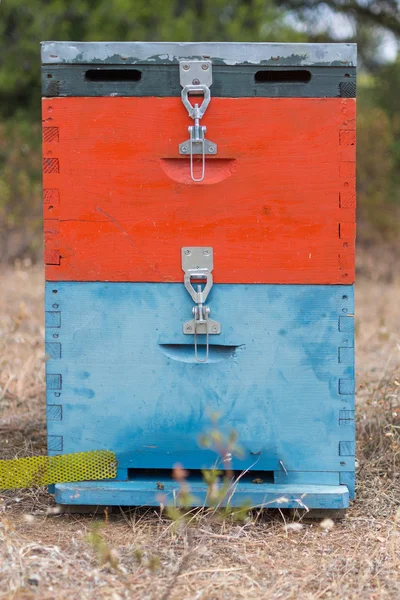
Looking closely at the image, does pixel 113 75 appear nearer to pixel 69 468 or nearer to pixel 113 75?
pixel 113 75

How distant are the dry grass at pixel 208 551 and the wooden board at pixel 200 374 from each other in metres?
0.21

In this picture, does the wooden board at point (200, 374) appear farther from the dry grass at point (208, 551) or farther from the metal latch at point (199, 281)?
the dry grass at point (208, 551)

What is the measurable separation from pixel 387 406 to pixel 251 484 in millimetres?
1141

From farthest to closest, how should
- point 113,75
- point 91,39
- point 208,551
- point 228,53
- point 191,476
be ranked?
point 91,39 → point 191,476 → point 113,75 → point 228,53 → point 208,551

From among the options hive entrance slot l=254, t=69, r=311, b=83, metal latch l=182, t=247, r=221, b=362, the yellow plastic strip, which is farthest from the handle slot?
the yellow plastic strip

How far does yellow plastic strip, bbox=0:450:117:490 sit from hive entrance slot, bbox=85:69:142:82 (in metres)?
1.29

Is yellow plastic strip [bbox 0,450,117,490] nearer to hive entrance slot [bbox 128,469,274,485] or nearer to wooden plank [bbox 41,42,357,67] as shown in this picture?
hive entrance slot [bbox 128,469,274,485]

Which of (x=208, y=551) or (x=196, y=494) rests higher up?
(x=196, y=494)

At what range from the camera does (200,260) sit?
252 centimetres

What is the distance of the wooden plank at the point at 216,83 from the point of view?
8.14 feet

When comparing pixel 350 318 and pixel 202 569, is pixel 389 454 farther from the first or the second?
pixel 202 569

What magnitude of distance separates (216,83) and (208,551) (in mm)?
1509

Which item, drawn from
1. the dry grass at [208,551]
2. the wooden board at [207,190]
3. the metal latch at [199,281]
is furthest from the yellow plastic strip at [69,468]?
the wooden board at [207,190]

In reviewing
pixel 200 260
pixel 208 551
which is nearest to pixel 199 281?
pixel 200 260
